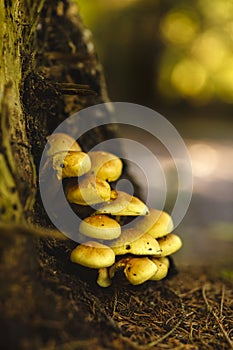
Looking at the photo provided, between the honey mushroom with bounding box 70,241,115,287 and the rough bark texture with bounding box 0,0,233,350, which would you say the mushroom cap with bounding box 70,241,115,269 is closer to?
the honey mushroom with bounding box 70,241,115,287

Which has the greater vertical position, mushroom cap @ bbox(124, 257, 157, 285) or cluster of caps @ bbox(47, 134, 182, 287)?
cluster of caps @ bbox(47, 134, 182, 287)

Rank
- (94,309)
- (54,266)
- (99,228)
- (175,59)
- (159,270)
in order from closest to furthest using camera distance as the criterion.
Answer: (94,309) < (54,266) < (99,228) < (159,270) < (175,59)

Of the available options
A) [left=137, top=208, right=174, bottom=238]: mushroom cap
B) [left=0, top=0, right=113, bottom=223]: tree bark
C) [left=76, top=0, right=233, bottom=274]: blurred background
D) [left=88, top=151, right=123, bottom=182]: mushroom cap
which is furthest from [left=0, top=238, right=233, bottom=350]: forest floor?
[left=76, top=0, right=233, bottom=274]: blurred background

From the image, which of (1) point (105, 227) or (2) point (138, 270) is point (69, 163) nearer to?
(1) point (105, 227)

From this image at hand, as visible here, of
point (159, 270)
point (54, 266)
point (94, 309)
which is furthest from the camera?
point (159, 270)

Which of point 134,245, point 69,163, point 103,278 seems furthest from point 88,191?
→ point 103,278

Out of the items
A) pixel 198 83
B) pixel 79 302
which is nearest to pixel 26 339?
pixel 79 302

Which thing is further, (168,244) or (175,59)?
(175,59)

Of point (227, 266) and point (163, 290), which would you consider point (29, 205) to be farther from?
point (227, 266)
